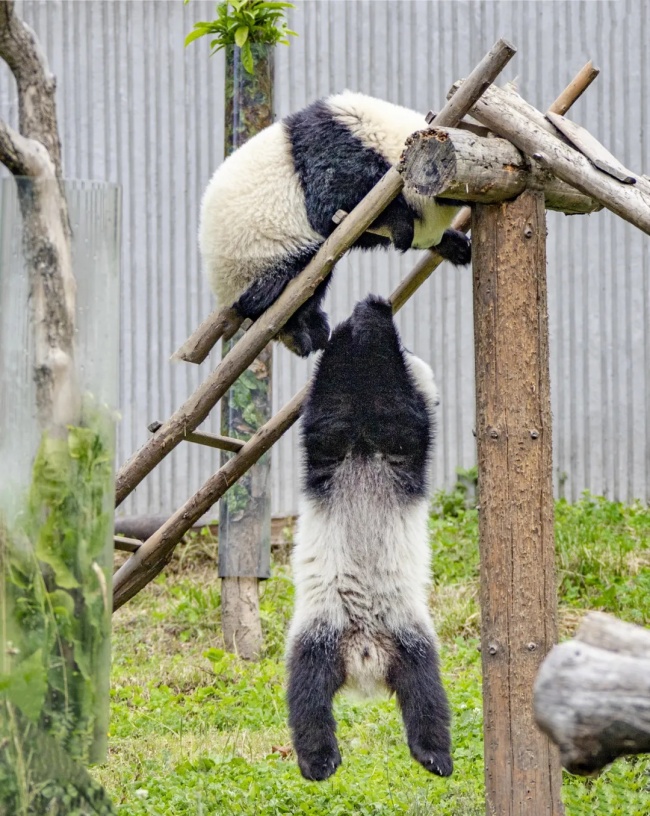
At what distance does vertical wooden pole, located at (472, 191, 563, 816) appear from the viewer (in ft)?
12.3

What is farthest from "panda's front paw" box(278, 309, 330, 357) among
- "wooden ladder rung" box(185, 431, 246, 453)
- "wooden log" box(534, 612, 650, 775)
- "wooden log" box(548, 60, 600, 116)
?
"wooden log" box(534, 612, 650, 775)

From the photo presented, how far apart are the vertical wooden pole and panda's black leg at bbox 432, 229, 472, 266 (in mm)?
733

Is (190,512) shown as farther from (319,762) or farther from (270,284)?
(319,762)

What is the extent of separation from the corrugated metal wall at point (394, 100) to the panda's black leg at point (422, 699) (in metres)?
4.59

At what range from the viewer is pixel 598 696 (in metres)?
2.32

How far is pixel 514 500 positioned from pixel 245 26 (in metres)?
3.61

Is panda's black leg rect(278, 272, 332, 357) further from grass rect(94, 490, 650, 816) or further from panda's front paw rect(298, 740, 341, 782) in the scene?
grass rect(94, 490, 650, 816)

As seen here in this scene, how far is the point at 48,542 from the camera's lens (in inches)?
103

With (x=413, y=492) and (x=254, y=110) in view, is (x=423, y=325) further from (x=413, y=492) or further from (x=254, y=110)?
(x=413, y=492)

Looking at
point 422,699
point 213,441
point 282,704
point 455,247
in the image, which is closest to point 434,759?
point 422,699

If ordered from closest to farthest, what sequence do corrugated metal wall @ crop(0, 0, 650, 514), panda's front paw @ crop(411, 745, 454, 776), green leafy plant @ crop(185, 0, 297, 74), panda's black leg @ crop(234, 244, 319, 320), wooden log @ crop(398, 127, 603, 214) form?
wooden log @ crop(398, 127, 603, 214) → panda's front paw @ crop(411, 745, 454, 776) → panda's black leg @ crop(234, 244, 319, 320) → green leafy plant @ crop(185, 0, 297, 74) → corrugated metal wall @ crop(0, 0, 650, 514)

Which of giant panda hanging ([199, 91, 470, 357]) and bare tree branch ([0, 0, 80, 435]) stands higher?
giant panda hanging ([199, 91, 470, 357])

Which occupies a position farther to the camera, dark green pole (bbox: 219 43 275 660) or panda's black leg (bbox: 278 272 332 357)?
dark green pole (bbox: 219 43 275 660)

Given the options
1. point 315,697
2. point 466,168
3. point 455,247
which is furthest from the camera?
point 455,247
